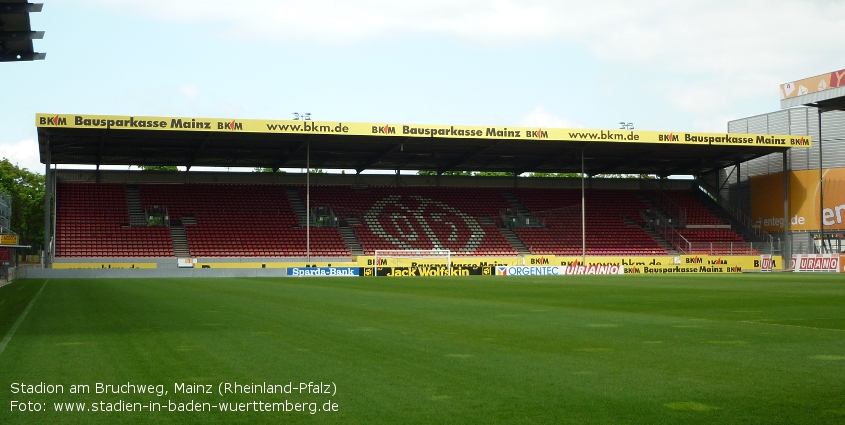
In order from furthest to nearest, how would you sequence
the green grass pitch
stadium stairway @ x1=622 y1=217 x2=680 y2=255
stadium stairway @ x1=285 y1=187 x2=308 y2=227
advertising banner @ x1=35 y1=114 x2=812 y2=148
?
1. stadium stairway @ x1=622 y1=217 x2=680 y2=255
2. stadium stairway @ x1=285 y1=187 x2=308 y2=227
3. advertising banner @ x1=35 y1=114 x2=812 y2=148
4. the green grass pitch

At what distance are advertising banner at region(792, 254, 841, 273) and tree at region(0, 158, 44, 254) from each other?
2871 inches

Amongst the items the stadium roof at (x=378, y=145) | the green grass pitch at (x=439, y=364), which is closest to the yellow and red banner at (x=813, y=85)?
the stadium roof at (x=378, y=145)

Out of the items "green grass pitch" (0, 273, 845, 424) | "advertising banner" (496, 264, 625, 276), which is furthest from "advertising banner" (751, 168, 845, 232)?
"green grass pitch" (0, 273, 845, 424)

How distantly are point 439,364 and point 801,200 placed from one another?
53600mm

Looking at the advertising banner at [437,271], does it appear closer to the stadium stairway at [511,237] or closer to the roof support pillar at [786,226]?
the stadium stairway at [511,237]

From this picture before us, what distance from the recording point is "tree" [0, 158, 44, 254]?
278 ft

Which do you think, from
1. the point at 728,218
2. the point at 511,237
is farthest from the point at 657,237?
the point at 511,237

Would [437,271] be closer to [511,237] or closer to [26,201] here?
[511,237]

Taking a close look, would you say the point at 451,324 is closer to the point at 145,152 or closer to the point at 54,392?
the point at 54,392

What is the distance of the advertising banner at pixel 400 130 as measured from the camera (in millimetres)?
41594

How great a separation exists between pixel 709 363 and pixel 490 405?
3474 mm

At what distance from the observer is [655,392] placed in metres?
7.09

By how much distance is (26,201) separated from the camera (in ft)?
285

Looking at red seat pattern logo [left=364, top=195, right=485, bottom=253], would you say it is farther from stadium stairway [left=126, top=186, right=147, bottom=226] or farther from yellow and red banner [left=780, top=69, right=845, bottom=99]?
yellow and red banner [left=780, top=69, right=845, bottom=99]
